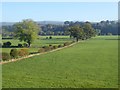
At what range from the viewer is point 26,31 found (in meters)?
82.9

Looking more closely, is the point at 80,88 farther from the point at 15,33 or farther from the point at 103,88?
the point at 15,33

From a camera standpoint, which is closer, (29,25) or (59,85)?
(59,85)

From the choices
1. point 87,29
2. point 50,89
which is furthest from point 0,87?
point 87,29

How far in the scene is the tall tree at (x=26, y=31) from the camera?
3248 inches

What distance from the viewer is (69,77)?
2289 centimetres

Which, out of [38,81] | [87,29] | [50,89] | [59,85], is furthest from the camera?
[87,29]

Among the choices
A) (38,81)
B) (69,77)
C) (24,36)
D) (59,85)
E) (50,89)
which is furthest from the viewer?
(24,36)

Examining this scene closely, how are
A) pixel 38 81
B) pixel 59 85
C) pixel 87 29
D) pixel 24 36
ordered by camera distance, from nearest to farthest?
pixel 59 85, pixel 38 81, pixel 24 36, pixel 87 29

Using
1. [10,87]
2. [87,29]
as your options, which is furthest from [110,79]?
[87,29]

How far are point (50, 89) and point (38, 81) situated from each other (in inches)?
123

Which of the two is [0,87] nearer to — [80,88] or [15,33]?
[80,88]

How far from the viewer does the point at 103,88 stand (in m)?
18.3

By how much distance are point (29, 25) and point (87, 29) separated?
4901 cm

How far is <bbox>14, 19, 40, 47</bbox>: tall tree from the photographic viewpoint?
8250 centimetres
